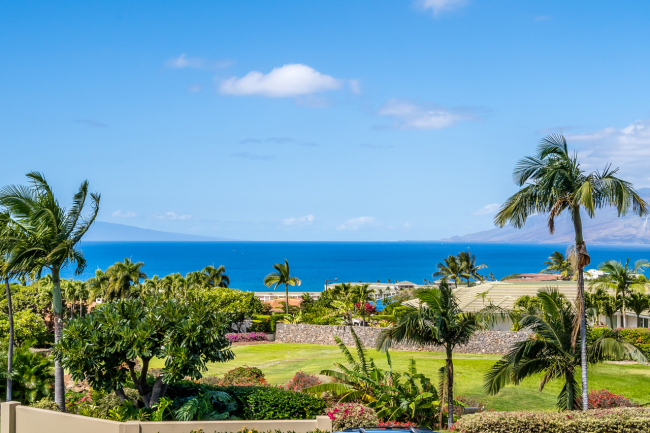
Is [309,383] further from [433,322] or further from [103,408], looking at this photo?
[103,408]

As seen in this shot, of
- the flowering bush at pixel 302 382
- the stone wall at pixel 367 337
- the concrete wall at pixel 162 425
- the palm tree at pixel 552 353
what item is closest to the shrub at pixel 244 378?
the flowering bush at pixel 302 382

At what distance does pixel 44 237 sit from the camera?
16.4 meters

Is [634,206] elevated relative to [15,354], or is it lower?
elevated

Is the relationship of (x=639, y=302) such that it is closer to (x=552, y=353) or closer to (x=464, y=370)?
(x=464, y=370)

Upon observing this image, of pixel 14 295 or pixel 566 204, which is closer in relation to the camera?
pixel 566 204

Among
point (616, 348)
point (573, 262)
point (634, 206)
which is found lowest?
point (616, 348)

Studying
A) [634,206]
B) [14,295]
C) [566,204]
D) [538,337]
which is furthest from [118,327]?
[14,295]

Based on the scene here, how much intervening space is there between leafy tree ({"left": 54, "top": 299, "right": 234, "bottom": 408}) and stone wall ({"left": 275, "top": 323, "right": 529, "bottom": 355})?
19183mm

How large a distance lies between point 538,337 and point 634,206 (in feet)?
16.0

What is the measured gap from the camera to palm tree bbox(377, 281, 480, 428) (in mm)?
16703

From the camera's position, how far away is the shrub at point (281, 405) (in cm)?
1555

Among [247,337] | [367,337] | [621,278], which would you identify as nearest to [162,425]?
[367,337]

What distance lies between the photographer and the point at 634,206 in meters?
16.5

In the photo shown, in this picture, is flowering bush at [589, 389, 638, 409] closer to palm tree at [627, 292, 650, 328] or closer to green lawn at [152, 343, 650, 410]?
green lawn at [152, 343, 650, 410]
